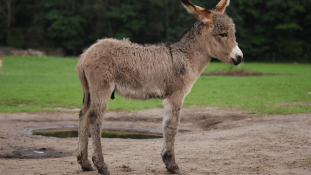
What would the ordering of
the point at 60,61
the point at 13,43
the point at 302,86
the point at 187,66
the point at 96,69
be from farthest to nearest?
the point at 13,43, the point at 60,61, the point at 302,86, the point at 187,66, the point at 96,69

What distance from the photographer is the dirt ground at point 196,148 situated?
20.2ft

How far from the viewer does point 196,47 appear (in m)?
6.25

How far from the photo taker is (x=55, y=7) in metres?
58.8

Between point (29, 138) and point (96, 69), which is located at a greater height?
point (96, 69)

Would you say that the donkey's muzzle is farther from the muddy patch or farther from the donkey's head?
the muddy patch

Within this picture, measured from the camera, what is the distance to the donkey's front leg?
5.86 metres

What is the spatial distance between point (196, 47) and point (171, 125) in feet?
4.97

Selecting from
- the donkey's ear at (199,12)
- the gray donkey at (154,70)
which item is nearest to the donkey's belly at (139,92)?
the gray donkey at (154,70)

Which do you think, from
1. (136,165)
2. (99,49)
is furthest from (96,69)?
(136,165)

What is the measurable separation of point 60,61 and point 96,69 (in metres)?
35.2

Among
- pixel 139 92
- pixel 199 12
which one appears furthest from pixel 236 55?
pixel 139 92

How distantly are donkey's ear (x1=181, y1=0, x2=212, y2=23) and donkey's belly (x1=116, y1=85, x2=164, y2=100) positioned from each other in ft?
4.79

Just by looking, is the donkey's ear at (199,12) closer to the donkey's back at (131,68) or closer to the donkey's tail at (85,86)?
the donkey's back at (131,68)

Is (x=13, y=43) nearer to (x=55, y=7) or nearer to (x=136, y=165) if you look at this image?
(x=55, y=7)
